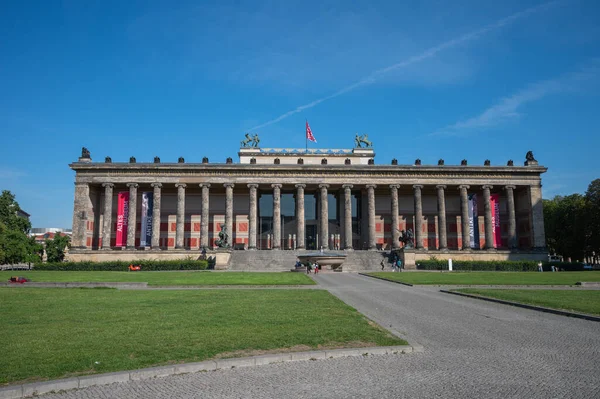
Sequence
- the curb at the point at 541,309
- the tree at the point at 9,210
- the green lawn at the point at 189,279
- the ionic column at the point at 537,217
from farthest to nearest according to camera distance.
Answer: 1. the tree at the point at 9,210
2. the ionic column at the point at 537,217
3. the green lawn at the point at 189,279
4. the curb at the point at 541,309

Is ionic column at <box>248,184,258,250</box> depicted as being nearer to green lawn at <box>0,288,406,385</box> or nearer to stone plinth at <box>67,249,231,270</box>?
stone plinth at <box>67,249,231,270</box>

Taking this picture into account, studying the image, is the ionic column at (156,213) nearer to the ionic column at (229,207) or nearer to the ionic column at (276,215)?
the ionic column at (229,207)

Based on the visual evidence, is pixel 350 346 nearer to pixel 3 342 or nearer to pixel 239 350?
pixel 239 350

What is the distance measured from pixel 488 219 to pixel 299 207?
30008 mm

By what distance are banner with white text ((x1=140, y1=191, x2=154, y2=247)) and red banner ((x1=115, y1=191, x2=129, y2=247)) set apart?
8.85ft

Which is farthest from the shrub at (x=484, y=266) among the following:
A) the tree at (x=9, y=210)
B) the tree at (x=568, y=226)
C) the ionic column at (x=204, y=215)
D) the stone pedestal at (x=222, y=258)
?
the tree at (x=9, y=210)

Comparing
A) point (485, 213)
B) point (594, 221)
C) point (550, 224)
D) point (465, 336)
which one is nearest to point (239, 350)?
point (465, 336)

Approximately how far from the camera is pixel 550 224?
84062 mm

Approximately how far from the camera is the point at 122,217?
221 feet

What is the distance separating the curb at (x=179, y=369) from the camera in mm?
6996

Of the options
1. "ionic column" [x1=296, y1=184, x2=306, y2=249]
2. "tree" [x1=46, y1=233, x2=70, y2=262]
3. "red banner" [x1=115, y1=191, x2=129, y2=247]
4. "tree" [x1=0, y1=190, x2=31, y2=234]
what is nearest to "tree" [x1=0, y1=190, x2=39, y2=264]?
"tree" [x1=0, y1=190, x2=31, y2=234]

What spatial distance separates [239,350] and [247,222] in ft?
216

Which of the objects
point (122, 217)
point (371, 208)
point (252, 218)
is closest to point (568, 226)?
point (371, 208)

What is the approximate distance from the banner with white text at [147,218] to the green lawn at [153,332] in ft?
164
